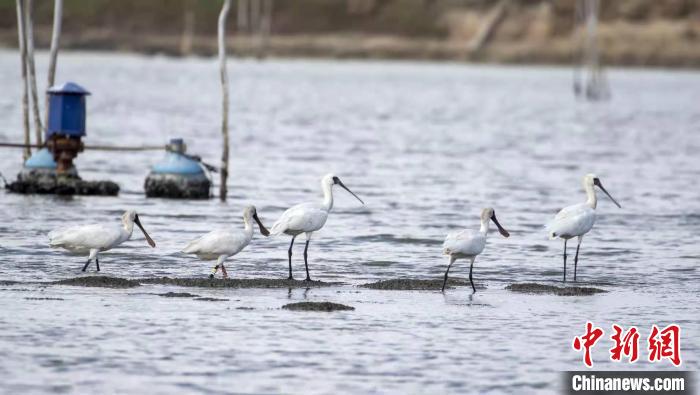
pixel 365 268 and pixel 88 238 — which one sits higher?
pixel 88 238

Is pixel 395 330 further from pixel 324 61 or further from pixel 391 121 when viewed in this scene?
pixel 324 61

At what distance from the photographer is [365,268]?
23.2m

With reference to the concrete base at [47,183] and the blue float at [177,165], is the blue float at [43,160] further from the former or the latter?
the blue float at [177,165]

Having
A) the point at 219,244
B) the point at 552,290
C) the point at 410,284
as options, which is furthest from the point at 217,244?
the point at 552,290

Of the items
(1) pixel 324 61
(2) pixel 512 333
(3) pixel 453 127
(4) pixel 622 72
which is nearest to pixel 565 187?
(2) pixel 512 333

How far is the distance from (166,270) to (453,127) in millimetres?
49273

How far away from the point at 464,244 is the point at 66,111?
12.2 meters

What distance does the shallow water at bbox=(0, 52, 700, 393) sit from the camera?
16.0m

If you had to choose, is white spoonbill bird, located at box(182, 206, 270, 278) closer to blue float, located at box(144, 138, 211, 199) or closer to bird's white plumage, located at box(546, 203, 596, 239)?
bird's white plumage, located at box(546, 203, 596, 239)

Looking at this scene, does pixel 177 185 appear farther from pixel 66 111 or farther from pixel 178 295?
pixel 178 295

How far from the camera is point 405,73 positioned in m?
160

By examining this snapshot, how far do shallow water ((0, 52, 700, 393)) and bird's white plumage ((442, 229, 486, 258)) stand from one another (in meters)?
0.59

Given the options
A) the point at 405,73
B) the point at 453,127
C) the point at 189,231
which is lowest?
the point at 189,231

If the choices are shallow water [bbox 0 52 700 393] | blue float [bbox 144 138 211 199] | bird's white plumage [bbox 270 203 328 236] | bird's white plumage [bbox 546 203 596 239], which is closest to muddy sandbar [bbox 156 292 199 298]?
shallow water [bbox 0 52 700 393]
